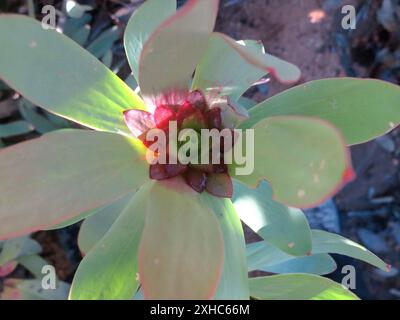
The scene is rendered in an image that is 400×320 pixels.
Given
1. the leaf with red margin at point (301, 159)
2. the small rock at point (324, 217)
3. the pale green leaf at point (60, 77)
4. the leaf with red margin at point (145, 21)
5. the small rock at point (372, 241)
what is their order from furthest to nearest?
the small rock at point (372, 241) < the small rock at point (324, 217) < the leaf with red margin at point (145, 21) < the pale green leaf at point (60, 77) < the leaf with red margin at point (301, 159)

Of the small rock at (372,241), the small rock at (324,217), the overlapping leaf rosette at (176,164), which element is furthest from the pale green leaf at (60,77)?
the small rock at (372,241)

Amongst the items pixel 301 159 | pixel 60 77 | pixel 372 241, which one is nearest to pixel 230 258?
pixel 301 159

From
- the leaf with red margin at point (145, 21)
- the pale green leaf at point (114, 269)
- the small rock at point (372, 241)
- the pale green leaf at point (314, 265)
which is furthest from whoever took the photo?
the small rock at point (372, 241)

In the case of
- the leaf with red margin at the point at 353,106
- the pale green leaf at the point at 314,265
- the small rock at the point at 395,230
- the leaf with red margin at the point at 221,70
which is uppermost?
the small rock at the point at 395,230

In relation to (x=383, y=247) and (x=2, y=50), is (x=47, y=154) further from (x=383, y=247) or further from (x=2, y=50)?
(x=383, y=247)

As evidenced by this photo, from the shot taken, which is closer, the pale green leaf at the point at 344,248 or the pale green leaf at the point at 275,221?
the pale green leaf at the point at 275,221

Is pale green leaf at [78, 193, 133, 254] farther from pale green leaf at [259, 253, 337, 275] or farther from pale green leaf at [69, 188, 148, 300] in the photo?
pale green leaf at [259, 253, 337, 275]

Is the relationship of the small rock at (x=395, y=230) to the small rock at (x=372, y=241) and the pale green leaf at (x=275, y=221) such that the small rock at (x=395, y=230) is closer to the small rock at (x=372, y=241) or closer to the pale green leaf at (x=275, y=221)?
the small rock at (x=372, y=241)

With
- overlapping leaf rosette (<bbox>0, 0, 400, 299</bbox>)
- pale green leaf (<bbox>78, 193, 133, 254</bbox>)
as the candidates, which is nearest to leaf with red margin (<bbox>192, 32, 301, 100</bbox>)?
overlapping leaf rosette (<bbox>0, 0, 400, 299</bbox>)
